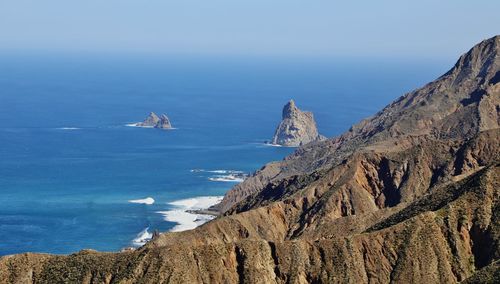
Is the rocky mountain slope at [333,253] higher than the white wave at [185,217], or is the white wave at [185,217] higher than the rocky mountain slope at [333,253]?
the white wave at [185,217]

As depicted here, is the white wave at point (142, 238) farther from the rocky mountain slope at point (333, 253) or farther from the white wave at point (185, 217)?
the rocky mountain slope at point (333, 253)

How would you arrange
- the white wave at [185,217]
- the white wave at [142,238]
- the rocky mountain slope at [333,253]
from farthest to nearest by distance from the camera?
the white wave at [185,217], the white wave at [142,238], the rocky mountain slope at [333,253]

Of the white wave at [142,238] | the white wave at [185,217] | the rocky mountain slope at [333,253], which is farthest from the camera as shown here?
the white wave at [185,217]

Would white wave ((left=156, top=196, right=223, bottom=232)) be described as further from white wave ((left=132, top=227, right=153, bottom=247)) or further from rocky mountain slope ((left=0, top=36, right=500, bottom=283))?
rocky mountain slope ((left=0, top=36, right=500, bottom=283))

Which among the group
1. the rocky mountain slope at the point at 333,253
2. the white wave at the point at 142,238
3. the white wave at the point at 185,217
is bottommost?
the rocky mountain slope at the point at 333,253

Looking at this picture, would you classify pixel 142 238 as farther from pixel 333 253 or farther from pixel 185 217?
pixel 333 253

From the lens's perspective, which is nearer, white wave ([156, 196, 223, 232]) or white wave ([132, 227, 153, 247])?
white wave ([132, 227, 153, 247])

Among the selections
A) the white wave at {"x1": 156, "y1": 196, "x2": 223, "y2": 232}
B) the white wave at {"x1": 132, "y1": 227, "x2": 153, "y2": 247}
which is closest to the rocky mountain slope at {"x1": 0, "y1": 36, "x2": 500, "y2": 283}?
the white wave at {"x1": 132, "y1": 227, "x2": 153, "y2": 247}

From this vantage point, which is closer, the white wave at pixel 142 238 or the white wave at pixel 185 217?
the white wave at pixel 142 238

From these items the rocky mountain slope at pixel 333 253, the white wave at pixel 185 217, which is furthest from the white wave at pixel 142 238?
the rocky mountain slope at pixel 333 253

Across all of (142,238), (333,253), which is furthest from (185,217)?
(333,253)
